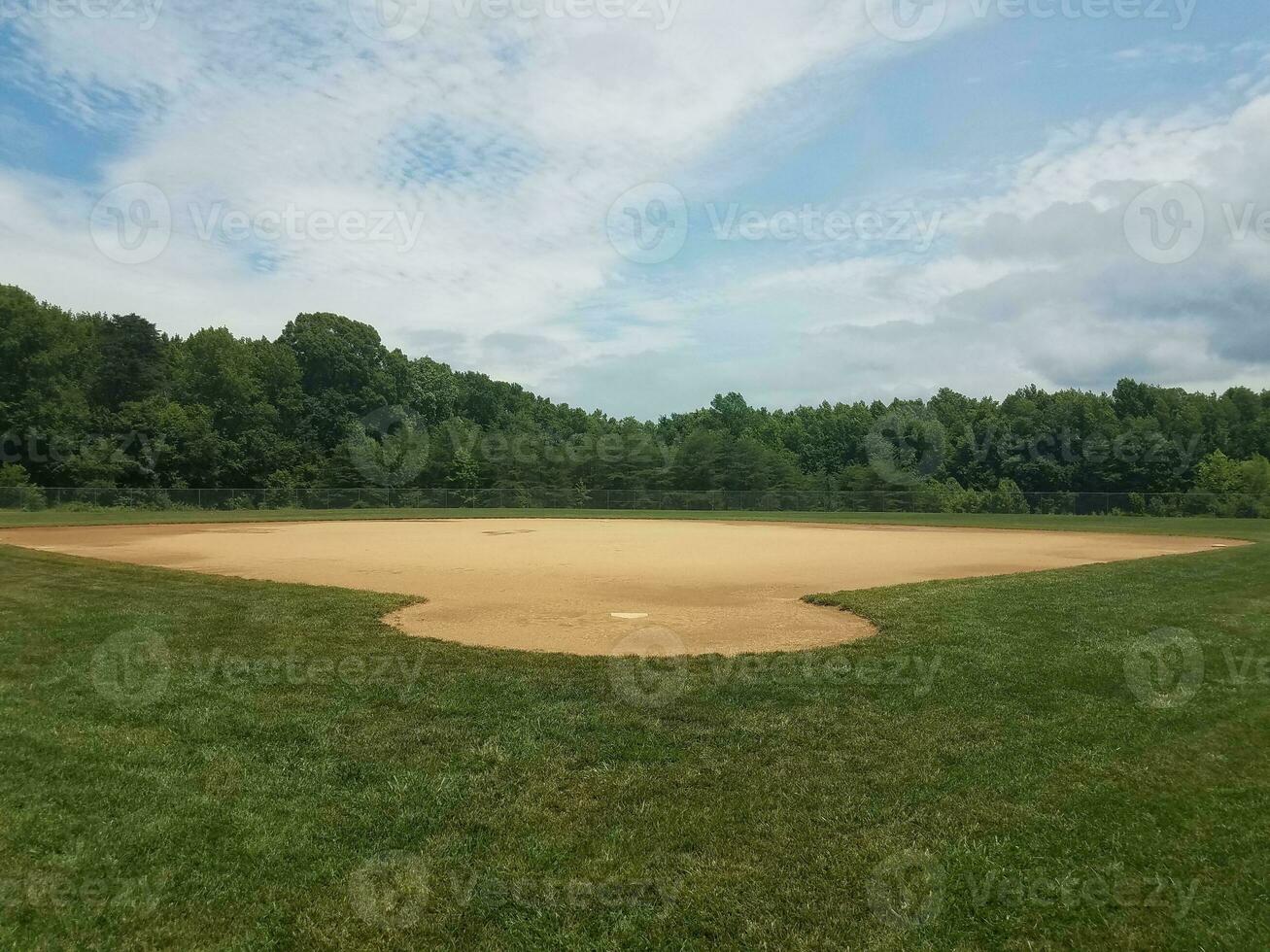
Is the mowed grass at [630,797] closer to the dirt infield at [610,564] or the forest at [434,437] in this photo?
the dirt infield at [610,564]

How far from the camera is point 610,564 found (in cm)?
2238

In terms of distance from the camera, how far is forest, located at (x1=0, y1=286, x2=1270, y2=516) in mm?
66188

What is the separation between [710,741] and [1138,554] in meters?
24.9

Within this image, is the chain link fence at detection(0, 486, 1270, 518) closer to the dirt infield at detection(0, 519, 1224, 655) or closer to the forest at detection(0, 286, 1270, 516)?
the forest at detection(0, 286, 1270, 516)

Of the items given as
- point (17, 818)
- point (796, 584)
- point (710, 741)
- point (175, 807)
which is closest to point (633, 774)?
point (710, 741)

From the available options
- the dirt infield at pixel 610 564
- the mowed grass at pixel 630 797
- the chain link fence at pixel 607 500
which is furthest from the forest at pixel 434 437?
the mowed grass at pixel 630 797

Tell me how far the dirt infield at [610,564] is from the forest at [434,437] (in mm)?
25194

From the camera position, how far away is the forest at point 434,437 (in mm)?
66188

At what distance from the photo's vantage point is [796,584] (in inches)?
715

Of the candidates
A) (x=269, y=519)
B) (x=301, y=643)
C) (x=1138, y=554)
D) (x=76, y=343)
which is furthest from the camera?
(x=76, y=343)

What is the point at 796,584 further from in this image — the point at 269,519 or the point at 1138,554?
the point at 269,519

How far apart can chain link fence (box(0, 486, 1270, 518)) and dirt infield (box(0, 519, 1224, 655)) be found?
1436 centimetres

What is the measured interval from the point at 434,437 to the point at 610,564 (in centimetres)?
5992

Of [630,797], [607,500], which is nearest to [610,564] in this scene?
[630,797]
